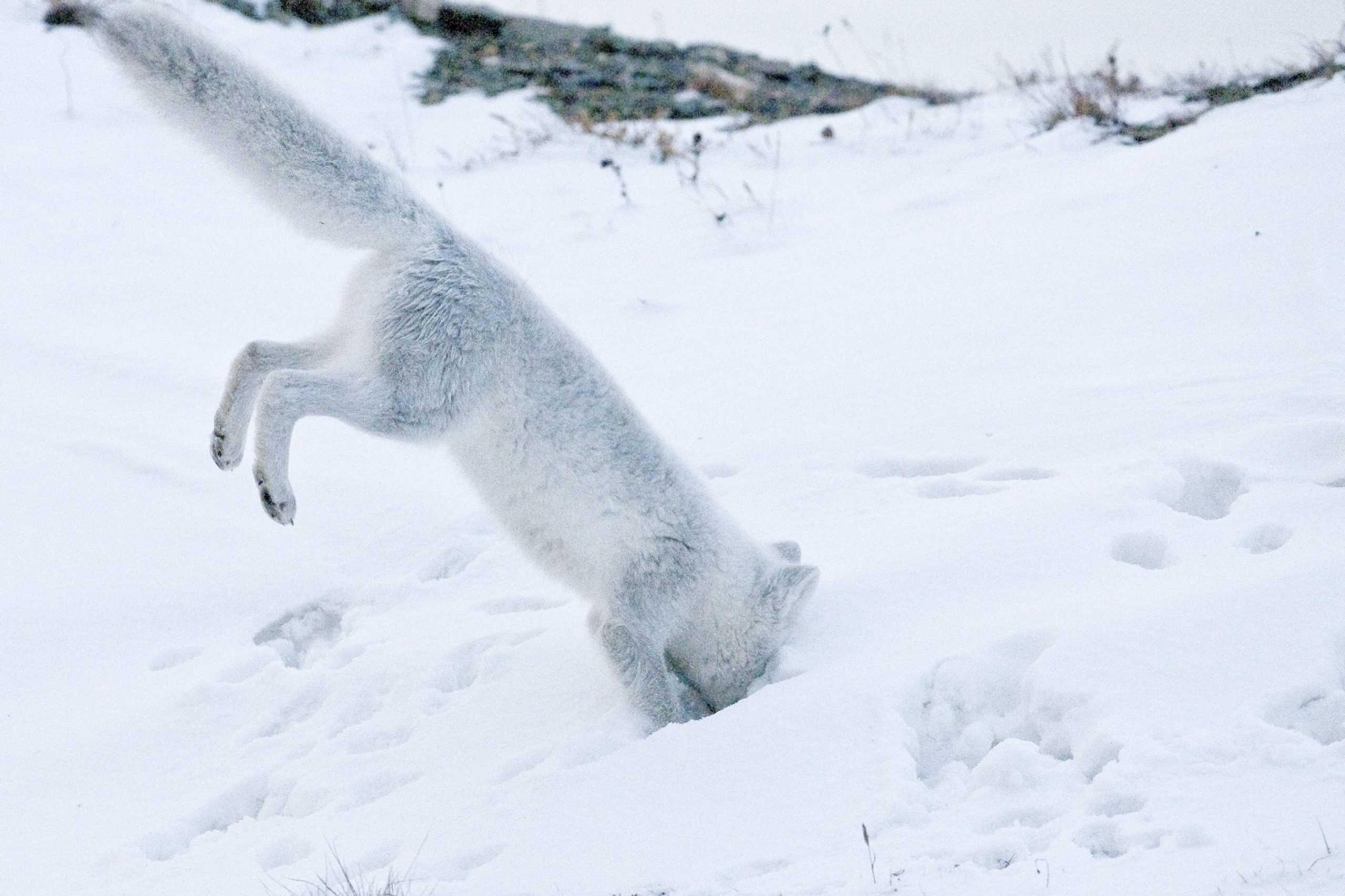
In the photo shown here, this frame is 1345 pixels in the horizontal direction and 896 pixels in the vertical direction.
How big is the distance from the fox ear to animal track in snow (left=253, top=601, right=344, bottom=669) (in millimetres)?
1811

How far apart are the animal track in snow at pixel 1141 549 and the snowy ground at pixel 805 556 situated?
0.5 inches

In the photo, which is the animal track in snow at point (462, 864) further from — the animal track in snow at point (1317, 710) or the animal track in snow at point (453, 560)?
the animal track in snow at point (1317, 710)

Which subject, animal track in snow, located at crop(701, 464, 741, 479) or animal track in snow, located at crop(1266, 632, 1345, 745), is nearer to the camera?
animal track in snow, located at crop(1266, 632, 1345, 745)

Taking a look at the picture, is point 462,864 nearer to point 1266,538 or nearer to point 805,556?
point 805,556

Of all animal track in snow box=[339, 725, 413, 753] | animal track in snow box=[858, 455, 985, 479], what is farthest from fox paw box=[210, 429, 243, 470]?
animal track in snow box=[858, 455, 985, 479]

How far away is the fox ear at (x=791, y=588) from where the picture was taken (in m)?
3.79

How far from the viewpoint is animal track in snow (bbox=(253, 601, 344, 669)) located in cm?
427

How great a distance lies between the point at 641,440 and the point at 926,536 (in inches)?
44.7

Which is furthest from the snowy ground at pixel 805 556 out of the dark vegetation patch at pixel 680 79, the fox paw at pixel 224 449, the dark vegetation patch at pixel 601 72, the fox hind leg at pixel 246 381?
the dark vegetation patch at pixel 601 72

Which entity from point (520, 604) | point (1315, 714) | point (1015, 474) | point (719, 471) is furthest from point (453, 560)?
point (1315, 714)

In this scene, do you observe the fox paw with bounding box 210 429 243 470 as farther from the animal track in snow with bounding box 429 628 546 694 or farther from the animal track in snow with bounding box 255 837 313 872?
the animal track in snow with bounding box 255 837 313 872

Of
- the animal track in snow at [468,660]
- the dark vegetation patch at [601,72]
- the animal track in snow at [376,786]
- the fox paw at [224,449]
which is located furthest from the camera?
the dark vegetation patch at [601,72]

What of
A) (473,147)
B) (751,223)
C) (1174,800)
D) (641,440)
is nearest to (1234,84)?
(751,223)

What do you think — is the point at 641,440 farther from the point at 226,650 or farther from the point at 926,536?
the point at 226,650
